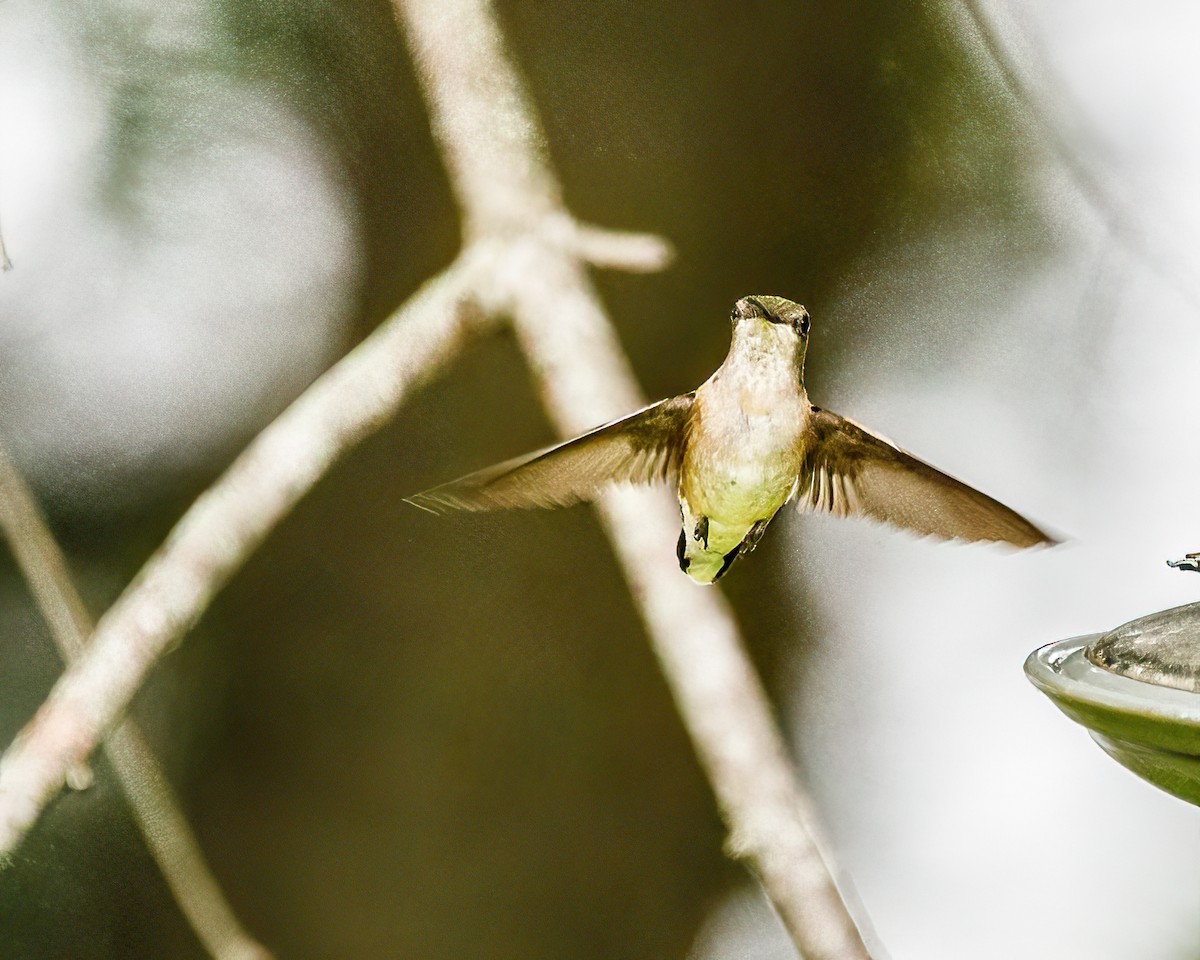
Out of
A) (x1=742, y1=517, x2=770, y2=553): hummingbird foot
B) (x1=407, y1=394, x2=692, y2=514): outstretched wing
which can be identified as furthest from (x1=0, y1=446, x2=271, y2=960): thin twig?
(x1=742, y1=517, x2=770, y2=553): hummingbird foot

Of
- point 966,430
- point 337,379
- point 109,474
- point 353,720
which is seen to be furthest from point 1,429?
point 966,430

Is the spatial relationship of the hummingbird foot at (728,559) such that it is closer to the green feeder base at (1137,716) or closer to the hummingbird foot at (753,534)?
the hummingbird foot at (753,534)

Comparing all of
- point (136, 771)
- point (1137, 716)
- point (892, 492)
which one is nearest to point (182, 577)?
point (136, 771)

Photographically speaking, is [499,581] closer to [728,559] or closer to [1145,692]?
[728,559]

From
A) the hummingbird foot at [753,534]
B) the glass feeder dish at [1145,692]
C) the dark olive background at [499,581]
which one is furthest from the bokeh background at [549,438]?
the glass feeder dish at [1145,692]

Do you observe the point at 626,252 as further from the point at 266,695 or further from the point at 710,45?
the point at 266,695
